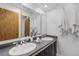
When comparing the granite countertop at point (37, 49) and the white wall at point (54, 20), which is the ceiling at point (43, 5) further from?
the granite countertop at point (37, 49)

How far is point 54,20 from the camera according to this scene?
1.63 m

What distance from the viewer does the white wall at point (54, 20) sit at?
1.61 meters

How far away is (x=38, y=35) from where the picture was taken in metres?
1.68

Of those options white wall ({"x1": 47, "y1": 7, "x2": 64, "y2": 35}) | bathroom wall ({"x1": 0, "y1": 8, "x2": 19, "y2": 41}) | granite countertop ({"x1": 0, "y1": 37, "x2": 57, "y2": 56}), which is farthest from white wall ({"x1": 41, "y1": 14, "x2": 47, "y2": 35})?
bathroom wall ({"x1": 0, "y1": 8, "x2": 19, "y2": 41})

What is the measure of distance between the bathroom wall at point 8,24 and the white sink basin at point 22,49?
0.19 m

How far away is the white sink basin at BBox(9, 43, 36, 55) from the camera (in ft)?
4.75

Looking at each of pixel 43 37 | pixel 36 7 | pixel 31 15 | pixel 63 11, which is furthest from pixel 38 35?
pixel 63 11

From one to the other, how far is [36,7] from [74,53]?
100cm

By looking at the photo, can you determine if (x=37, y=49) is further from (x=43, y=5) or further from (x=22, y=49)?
(x=43, y=5)

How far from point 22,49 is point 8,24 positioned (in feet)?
1.49

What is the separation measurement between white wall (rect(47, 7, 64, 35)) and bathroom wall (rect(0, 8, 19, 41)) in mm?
539

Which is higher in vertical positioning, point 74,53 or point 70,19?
point 70,19

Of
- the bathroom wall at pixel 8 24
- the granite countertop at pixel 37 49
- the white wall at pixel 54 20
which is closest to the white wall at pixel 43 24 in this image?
Result: the white wall at pixel 54 20

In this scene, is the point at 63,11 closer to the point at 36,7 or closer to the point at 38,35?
the point at 36,7
